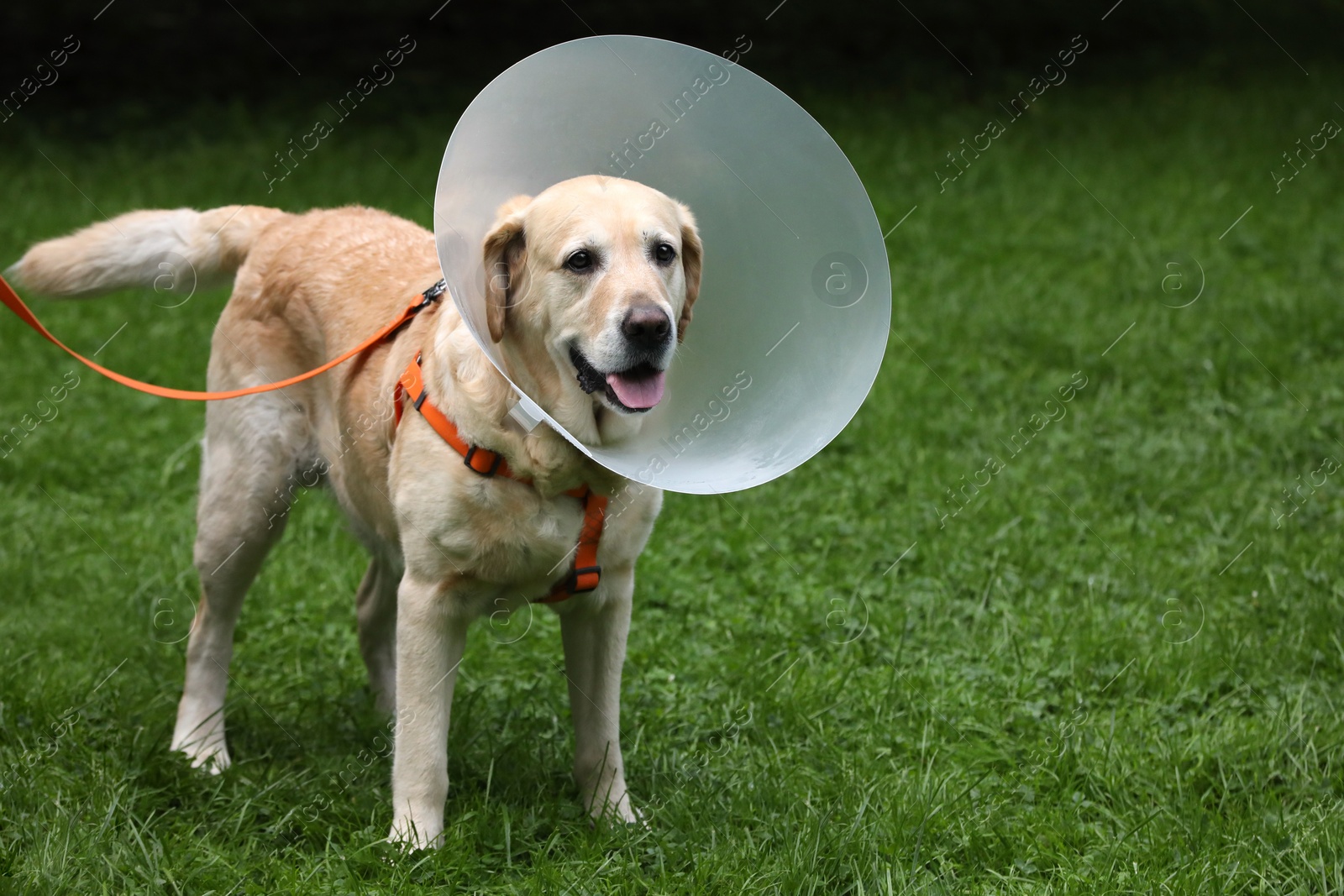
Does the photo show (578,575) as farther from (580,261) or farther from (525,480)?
(580,261)

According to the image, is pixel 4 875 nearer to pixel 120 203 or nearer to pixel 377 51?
pixel 120 203

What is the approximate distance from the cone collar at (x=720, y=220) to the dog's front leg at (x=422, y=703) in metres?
0.60

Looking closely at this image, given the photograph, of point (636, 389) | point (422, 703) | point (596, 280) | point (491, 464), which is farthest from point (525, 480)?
point (422, 703)

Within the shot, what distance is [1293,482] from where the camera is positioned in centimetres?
539

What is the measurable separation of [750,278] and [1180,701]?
2.04 metres

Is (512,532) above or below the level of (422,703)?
above

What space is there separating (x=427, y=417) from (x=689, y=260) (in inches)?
30.5

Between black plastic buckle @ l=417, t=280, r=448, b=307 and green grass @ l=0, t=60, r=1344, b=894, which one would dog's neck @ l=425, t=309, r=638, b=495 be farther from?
green grass @ l=0, t=60, r=1344, b=894

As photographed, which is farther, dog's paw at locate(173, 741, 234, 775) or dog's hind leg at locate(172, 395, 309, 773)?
dog's hind leg at locate(172, 395, 309, 773)

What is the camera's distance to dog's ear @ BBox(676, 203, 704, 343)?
3.06 metres

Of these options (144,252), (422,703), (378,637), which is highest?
(144,252)

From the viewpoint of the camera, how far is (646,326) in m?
2.73

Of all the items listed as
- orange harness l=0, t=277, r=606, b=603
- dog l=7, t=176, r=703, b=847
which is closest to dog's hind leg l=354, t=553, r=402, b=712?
dog l=7, t=176, r=703, b=847

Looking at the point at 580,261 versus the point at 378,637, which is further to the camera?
the point at 378,637
